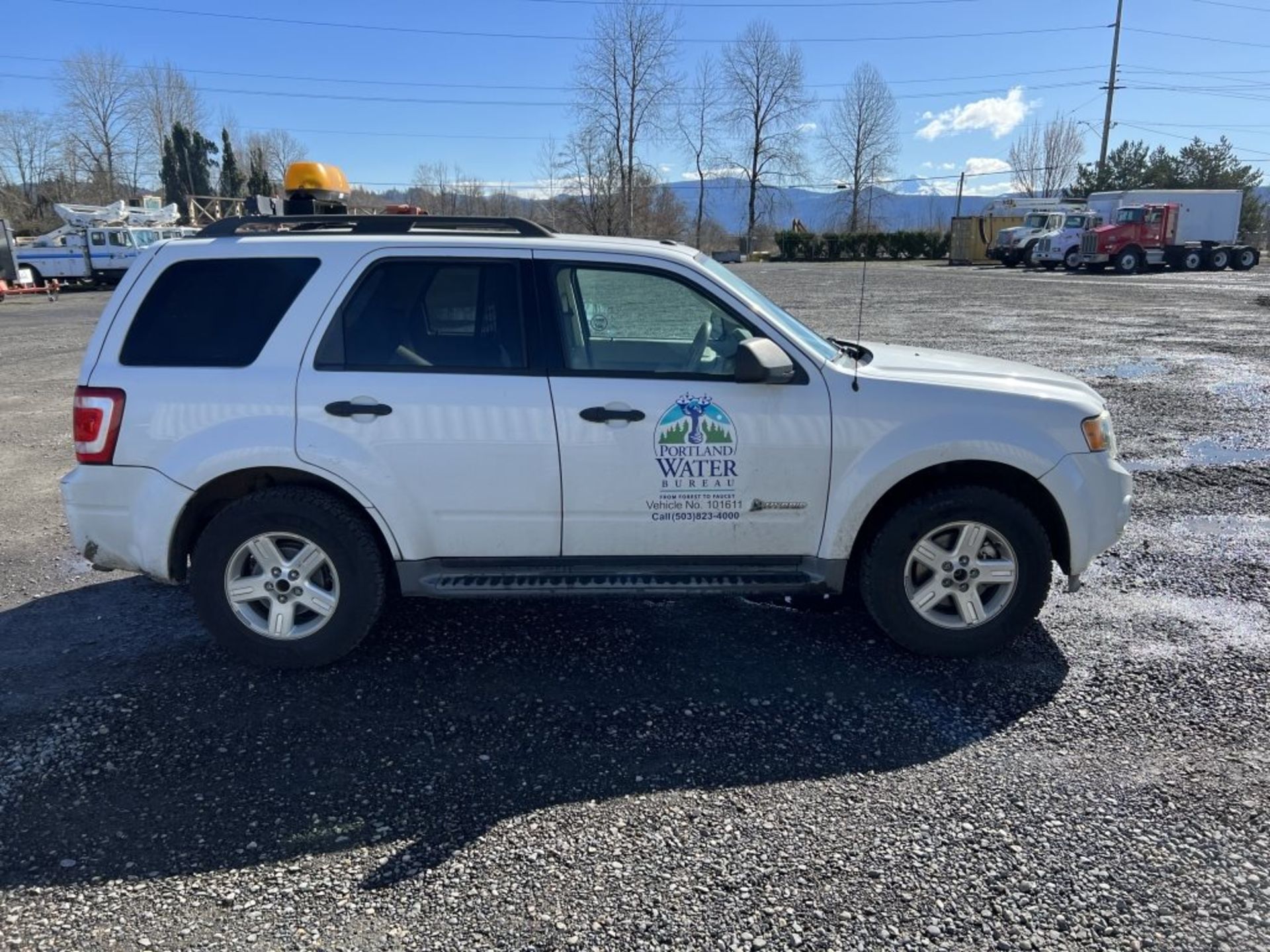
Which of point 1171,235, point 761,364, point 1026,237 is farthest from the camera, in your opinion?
point 1026,237

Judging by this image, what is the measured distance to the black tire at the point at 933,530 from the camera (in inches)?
155

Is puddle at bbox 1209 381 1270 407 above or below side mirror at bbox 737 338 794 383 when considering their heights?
below

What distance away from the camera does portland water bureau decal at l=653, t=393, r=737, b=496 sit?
3850 mm

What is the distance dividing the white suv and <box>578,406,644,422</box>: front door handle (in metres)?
0.01

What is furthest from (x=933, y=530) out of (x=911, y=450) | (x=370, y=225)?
(x=370, y=225)

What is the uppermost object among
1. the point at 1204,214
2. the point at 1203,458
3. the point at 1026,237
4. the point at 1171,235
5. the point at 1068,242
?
the point at 1204,214

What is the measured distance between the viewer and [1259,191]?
60.9 meters

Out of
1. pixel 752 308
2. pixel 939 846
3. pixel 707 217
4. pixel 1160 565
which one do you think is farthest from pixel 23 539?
pixel 707 217

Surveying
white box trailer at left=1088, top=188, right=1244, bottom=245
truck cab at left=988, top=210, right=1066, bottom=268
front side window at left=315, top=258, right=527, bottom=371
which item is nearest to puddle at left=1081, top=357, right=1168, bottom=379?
front side window at left=315, top=258, right=527, bottom=371

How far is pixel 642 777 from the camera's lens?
10.6ft

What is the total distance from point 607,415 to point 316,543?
4.75 feet

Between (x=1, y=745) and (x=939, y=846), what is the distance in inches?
141

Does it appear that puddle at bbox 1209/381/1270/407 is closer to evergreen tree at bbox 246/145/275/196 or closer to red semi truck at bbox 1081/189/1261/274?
red semi truck at bbox 1081/189/1261/274

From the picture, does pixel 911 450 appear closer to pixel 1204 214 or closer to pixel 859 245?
pixel 1204 214
